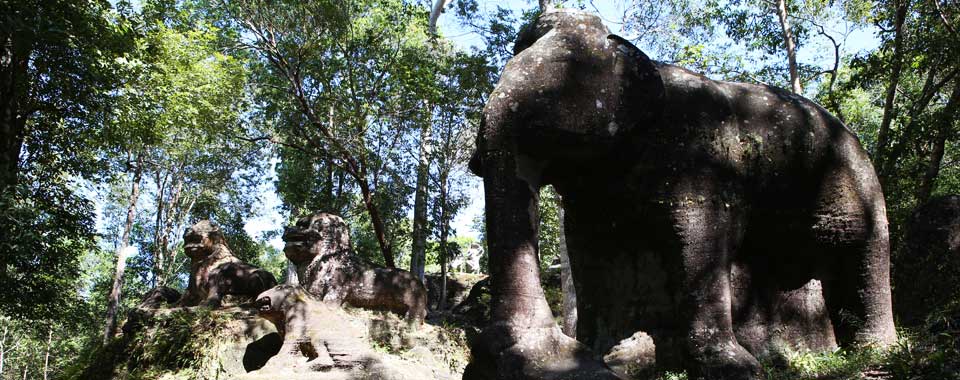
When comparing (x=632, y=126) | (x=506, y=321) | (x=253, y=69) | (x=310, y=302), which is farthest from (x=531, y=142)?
(x=253, y=69)

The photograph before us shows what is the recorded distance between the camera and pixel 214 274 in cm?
1192

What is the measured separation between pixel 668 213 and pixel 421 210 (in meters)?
16.0

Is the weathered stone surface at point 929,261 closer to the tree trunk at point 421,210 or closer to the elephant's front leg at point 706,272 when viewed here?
the elephant's front leg at point 706,272

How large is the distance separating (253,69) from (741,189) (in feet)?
55.9

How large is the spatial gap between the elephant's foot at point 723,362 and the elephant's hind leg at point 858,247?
142 cm

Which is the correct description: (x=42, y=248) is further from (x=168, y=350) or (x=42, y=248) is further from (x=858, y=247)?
(x=858, y=247)

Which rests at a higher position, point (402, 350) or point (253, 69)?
point (253, 69)

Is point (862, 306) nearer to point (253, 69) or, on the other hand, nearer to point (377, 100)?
point (377, 100)

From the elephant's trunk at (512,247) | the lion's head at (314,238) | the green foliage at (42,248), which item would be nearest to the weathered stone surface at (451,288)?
the lion's head at (314,238)

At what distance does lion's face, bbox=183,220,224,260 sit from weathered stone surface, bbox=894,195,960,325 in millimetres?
12082

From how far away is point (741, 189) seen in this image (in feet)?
13.1

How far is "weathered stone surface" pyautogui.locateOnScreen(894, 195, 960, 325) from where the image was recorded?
4.77m

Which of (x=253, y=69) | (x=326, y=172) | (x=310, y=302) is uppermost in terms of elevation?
(x=253, y=69)

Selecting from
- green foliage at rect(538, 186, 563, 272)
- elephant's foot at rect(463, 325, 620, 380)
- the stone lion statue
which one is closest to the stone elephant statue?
elephant's foot at rect(463, 325, 620, 380)
